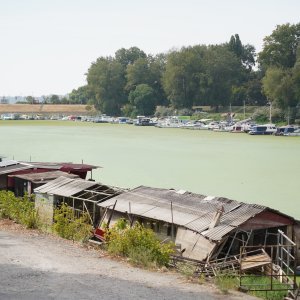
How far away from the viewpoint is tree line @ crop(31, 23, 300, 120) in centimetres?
6665

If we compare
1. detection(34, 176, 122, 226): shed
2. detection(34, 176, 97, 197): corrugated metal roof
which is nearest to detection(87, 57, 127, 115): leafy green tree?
detection(34, 176, 97, 197): corrugated metal roof

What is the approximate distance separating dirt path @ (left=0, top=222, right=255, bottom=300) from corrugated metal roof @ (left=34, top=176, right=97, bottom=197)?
5.55 meters

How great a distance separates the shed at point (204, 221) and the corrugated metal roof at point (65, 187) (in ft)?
4.55

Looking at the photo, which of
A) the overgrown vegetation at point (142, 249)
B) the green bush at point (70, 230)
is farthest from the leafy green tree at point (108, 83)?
the overgrown vegetation at point (142, 249)

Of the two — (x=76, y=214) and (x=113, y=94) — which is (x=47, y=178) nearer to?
(x=76, y=214)

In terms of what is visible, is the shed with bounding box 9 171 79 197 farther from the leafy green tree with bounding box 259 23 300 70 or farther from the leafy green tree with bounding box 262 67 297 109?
the leafy green tree with bounding box 259 23 300 70

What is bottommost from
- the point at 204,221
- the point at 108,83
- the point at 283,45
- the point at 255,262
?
the point at 255,262

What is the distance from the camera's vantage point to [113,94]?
94.0 m

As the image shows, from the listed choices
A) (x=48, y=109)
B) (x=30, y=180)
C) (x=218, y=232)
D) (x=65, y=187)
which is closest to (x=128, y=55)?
(x=48, y=109)

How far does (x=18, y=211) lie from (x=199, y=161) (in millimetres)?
24320

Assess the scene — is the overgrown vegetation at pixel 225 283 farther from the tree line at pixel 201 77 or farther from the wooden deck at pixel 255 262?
the tree line at pixel 201 77

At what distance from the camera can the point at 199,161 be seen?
38375 mm

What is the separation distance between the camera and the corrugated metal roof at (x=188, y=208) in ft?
43.7

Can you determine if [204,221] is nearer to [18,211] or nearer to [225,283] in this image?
[225,283]
